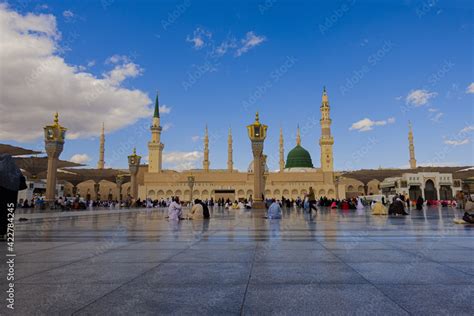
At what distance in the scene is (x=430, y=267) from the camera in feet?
10.7

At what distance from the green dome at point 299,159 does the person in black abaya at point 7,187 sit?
69255mm

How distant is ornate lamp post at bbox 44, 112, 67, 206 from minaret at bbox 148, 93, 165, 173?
37936 millimetres

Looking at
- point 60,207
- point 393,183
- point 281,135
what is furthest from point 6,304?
point 281,135

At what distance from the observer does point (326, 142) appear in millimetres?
63125

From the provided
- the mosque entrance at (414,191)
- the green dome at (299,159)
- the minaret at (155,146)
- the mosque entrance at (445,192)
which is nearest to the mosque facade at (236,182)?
the minaret at (155,146)

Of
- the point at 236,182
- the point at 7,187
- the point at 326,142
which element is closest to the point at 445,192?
the point at 326,142

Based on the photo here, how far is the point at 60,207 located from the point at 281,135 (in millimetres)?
52359

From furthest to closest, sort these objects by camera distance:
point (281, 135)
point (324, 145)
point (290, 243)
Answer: point (281, 135) < point (324, 145) < point (290, 243)

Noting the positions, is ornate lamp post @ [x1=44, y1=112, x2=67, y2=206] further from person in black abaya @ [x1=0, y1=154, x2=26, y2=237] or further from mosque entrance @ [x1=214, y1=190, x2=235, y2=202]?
mosque entrance @ [x1=214, y1=190, x2=235, y2=202]

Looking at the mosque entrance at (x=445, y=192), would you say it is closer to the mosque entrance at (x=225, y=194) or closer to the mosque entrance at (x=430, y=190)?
the mosque entrance at (x=430, y=190)

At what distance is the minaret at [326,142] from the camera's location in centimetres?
6102

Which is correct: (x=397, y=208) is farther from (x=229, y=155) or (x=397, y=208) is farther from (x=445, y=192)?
(x=229, y=155)

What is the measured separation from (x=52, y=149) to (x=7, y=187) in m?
22.0

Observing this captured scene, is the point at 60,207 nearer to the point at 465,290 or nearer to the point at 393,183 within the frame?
the point at 465,290
